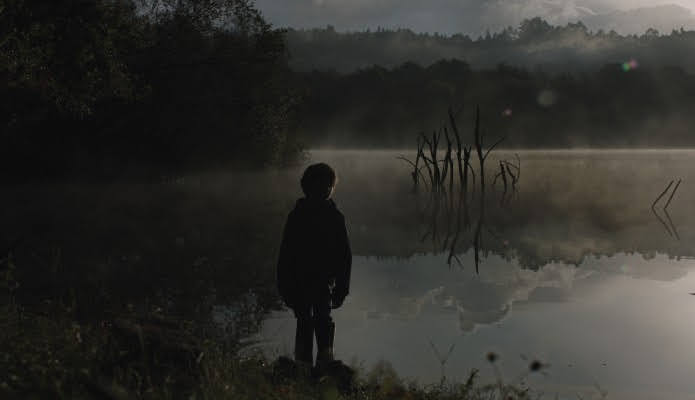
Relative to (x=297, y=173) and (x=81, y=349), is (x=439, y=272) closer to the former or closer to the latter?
(x=81, y=349)

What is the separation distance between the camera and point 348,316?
852 centimetres

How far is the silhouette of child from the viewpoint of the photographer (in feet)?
18.8

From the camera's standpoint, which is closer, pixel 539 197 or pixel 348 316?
pixel 348 316

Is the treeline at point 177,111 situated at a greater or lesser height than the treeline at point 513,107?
lesser

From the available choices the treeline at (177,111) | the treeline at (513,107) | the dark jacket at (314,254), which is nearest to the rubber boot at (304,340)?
the dark jacket at (314,254)

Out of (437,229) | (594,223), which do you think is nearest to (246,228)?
(437,229)

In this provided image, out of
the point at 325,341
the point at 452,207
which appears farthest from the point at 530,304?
the point at 452,207

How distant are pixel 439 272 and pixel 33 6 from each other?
46.8 feet

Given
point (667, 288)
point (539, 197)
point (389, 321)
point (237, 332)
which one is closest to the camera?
point (237, 332)

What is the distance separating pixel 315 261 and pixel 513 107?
12171cm

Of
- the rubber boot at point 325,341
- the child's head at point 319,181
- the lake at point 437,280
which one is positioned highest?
the child's head at point 319,181

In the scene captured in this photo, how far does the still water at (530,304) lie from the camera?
6470 millimetres

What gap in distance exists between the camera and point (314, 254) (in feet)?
19.0

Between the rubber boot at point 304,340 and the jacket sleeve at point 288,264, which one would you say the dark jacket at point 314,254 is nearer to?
the jacket sleeve at point 288,264
